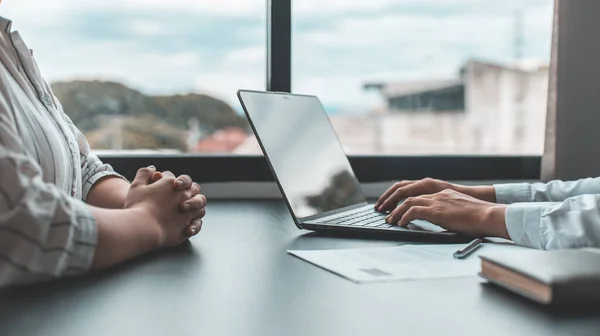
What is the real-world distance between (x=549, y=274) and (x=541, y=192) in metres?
0.81

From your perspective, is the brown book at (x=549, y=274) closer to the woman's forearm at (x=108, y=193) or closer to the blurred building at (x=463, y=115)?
the woman's forearm at (x=108, y=193)

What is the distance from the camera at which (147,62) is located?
7.31 feet

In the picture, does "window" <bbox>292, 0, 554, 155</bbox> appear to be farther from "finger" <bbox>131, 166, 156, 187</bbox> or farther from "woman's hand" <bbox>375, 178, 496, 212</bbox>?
"finger" <bbox>131, 166, 156, 187</bbox>

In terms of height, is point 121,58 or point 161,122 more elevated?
point 121,58

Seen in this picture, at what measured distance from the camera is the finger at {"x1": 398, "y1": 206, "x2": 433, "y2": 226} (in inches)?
47.2

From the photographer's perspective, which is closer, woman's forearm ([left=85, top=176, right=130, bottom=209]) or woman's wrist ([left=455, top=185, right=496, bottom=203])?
woman's forearm ([left=85, top=176, right=130, bottom=209])

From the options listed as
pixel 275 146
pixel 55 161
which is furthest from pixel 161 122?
pixel 55 161

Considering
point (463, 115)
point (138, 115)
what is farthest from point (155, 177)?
point (463, 115)

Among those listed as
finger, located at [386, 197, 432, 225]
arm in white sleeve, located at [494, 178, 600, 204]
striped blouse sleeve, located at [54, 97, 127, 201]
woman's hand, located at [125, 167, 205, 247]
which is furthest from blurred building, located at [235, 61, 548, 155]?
woman's hand, located at [125, 167, 205, 247]

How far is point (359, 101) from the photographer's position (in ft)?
8.26

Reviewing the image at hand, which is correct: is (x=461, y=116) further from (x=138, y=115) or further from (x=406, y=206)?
(x=406, y=206)

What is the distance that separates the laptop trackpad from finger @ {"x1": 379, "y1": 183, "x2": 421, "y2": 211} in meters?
0.14

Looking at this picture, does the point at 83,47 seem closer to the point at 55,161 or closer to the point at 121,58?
the point at 121,58

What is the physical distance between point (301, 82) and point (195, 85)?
464 millimetres
